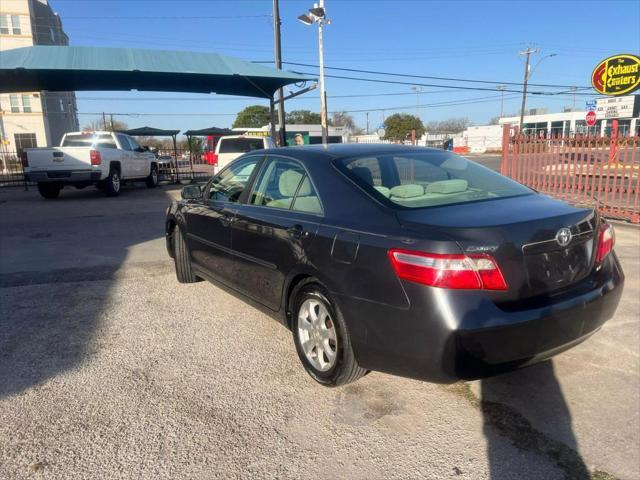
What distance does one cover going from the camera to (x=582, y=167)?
9.19m

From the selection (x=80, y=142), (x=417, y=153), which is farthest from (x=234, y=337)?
(x=80, y=142)

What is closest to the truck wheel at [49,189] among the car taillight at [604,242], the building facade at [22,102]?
the car taillight at [604,242]

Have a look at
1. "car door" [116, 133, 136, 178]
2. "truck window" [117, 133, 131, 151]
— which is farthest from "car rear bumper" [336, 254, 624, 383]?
"truck window" [117, 133, 131, 151]

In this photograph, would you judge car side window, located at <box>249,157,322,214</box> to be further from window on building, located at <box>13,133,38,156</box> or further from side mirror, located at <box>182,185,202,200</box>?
window on building, located at <box>13,133,38,156</box>

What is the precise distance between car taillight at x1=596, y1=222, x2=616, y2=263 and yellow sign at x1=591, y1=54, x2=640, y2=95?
14.1m

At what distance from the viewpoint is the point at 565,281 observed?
2646 millimetres

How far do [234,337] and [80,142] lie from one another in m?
13.5

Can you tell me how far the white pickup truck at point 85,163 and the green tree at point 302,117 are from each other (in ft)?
221

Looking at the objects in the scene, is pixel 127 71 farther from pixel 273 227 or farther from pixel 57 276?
pixel 273 227

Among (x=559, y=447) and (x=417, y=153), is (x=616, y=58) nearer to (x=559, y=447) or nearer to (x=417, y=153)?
(x=417, y=153)

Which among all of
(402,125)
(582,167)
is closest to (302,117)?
(402,125)

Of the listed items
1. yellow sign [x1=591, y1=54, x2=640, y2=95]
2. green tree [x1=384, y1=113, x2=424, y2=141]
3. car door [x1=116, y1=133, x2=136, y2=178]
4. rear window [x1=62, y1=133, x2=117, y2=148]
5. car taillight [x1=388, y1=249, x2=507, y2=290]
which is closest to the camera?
car taillight [x1=388, y1=249, x2=507, y2=290]

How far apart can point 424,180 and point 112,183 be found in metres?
13.5

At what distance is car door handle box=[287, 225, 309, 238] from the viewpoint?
10.3ft
